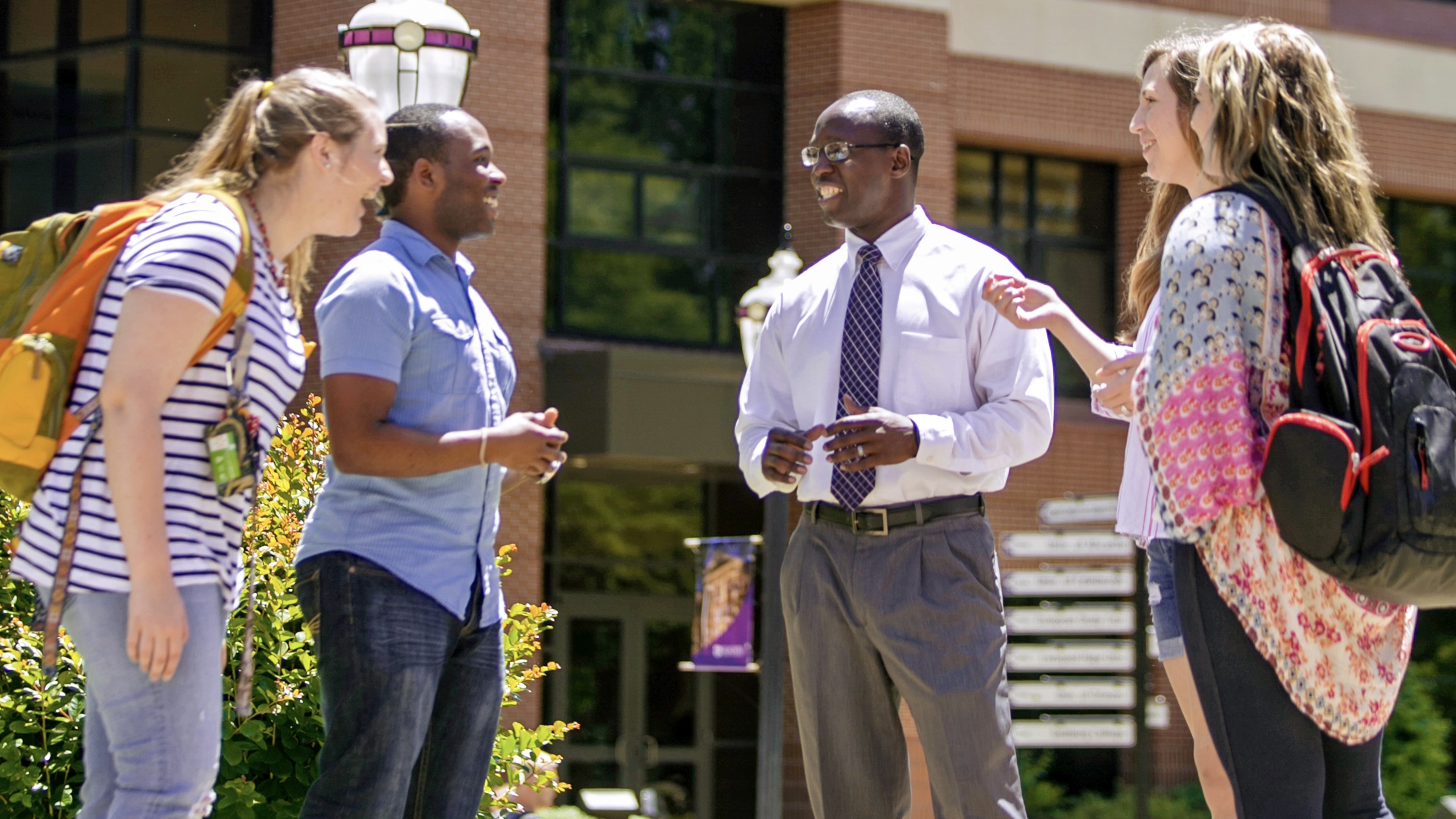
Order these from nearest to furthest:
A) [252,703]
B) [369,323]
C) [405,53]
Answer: [369,323]
[252,703]
[405,53]

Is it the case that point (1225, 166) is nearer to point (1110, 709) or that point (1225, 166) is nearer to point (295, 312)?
point (295, 312)

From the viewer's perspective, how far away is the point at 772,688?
8.62 metres

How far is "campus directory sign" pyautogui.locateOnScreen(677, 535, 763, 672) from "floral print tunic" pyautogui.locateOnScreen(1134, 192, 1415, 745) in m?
7.87

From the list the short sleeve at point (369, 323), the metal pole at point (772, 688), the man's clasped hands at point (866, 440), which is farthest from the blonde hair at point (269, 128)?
the metal pole at point (772, 688)

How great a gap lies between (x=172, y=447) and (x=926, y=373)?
2067 millimetres

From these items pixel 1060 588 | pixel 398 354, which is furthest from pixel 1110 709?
pixel 398 354

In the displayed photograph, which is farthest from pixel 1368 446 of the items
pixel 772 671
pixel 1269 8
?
pixel 1269 8

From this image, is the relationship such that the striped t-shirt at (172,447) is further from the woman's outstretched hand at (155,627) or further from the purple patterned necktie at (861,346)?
the purple patterned necktie at (861,346)

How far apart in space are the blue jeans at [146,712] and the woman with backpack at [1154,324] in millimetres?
1992

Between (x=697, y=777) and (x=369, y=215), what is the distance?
A: 700 centimetres

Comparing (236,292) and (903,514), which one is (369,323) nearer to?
(236,292)

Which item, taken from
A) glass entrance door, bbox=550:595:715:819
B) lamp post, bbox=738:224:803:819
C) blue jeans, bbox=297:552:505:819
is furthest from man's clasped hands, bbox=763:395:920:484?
glass entrance door, bbox=550:595:715:819

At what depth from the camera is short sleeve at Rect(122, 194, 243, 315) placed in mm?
3109

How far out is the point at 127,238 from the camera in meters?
3.21
